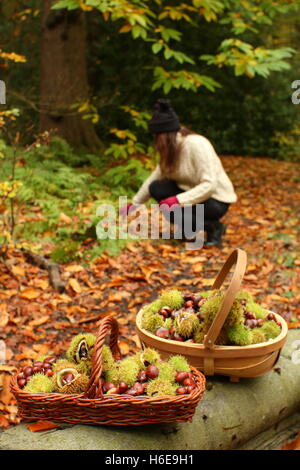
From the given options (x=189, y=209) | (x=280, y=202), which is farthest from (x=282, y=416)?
(x=280, y=202)

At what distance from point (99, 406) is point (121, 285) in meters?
2.54

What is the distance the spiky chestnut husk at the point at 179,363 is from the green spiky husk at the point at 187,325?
0.20 meters

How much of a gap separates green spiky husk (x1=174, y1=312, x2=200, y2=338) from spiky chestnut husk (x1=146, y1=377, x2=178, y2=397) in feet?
1.31

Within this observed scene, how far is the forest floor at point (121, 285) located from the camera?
3.59m

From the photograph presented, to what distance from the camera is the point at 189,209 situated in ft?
17.5

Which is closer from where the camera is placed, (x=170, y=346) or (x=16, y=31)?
(x=170, y=346)

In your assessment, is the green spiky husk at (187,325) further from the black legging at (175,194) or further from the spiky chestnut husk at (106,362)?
the black legging at (175,194)

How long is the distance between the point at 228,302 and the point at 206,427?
1.87 feet

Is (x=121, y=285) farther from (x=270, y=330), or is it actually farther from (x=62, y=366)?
(x=62, y=366)

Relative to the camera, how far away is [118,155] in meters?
6.79

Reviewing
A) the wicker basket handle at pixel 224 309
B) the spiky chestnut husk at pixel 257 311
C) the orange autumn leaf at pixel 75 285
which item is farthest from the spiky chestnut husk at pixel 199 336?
the orange autumn leaf at pixel 75 285

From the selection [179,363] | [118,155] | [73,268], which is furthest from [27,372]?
[118,155]

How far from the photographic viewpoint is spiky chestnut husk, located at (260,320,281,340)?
8.10 ft

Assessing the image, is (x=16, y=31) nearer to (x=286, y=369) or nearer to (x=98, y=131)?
(x=98, y=131)
